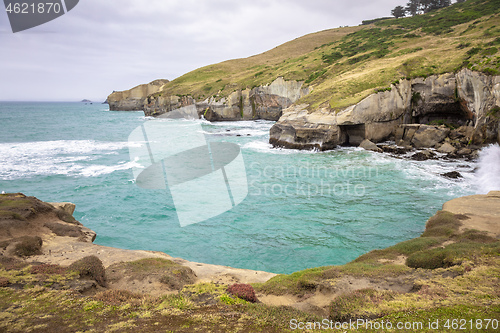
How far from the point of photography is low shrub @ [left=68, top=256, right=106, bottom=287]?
10.2 m

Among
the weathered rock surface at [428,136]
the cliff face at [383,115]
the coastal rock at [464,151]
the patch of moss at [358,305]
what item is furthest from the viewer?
the cliff face at [383,115]

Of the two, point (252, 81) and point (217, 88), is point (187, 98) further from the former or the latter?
point (252, 81)

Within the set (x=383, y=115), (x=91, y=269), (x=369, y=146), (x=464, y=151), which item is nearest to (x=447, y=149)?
(x=464, y=151)

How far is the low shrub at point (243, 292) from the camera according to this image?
911cm

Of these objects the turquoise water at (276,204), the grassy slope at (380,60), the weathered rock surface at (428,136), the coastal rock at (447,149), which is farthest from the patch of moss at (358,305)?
the grassy slope at (380,60)

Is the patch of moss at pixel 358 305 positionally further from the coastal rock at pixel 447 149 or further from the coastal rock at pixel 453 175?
the coastal rock at pixel 447 149

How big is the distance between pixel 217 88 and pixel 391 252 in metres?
81.0

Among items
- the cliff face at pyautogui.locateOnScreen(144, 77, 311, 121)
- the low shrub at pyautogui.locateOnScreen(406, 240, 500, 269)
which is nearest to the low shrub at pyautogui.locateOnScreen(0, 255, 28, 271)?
the low shrub at pyautogui.locateOnScreen(406, 240, 500, 269)

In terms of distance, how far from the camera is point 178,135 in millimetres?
58062

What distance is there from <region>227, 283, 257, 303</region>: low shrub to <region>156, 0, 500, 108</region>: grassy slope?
3592 centimetres

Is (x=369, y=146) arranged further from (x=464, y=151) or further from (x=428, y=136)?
(x=464, y=151)

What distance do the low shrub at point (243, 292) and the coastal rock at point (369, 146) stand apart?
33141 millimetres

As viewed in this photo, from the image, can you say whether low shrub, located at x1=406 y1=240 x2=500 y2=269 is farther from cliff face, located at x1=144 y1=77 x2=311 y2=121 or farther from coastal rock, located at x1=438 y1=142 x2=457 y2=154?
cliff face, located at x1=144 y1=77 x2=311 y2=121

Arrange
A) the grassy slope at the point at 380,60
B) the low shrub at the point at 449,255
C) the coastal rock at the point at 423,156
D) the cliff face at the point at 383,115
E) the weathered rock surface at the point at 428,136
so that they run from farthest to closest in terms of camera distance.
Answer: the grassy slope at the point at 380,60
the cliff face at the point at 383,115
the weathered rock surface at the point at 428,136
the coastal rock at the point at 423,156
the low shrub at the point at 449,255
